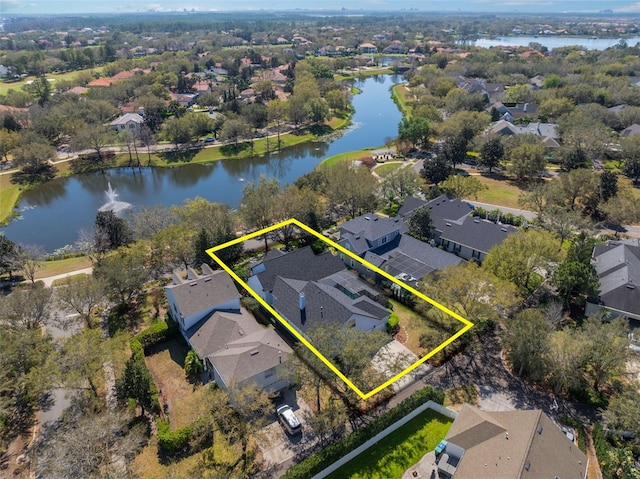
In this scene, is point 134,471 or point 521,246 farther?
point 521,246

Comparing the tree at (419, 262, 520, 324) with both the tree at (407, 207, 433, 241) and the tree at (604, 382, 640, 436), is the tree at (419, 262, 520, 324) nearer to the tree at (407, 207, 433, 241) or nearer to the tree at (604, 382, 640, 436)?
the tree at (604, 382, 640, 436)

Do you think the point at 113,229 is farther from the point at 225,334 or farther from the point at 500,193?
the point at 500,193

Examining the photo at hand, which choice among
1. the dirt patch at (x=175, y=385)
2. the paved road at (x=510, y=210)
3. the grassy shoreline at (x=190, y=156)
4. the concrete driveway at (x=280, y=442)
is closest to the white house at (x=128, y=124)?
the grassy shoreline at (x=190, y=156)

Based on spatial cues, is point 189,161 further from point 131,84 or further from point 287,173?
point 131,84

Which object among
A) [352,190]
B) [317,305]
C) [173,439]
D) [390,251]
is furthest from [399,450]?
[352,190]

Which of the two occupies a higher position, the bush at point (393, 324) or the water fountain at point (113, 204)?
the bush at point (393, 324)

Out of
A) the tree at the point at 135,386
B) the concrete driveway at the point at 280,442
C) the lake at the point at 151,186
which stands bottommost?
the lake at the point at 151,186

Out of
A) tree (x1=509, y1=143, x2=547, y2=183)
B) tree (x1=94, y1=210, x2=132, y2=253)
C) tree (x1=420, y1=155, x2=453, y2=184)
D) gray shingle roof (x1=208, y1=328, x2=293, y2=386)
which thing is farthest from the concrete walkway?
tree (x1=509, y1=143, x2=547, y2=183)

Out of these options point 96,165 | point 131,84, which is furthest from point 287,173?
point 131,84

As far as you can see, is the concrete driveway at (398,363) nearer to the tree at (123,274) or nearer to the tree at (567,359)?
the tree at (567,359)
